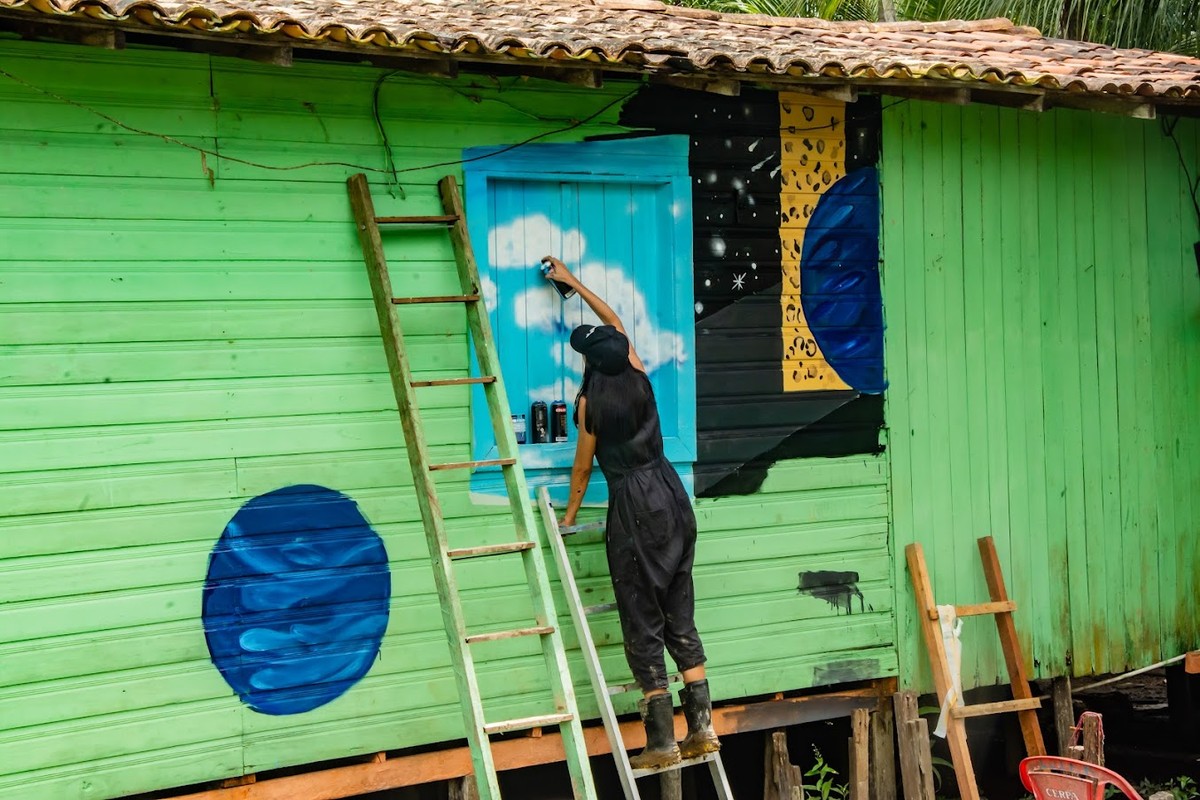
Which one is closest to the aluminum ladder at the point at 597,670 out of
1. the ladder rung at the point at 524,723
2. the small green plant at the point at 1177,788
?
the ladder rung at the point at 524,723

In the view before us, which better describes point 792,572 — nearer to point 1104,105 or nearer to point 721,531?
point 721,531

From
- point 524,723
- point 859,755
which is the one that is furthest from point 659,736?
point 859,755

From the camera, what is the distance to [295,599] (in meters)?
5.94

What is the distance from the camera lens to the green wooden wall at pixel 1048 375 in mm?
7418

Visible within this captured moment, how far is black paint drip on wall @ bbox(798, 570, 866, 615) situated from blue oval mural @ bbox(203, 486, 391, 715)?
2386mm

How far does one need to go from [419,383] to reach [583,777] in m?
1.86

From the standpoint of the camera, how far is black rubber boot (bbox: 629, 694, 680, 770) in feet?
20.2

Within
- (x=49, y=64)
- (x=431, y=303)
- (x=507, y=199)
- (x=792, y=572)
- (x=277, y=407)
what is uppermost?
(x=49, y=64)

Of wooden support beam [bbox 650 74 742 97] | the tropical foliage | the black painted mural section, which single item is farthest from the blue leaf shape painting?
the tropical foliage

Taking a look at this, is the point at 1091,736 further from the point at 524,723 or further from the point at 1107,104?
the point at 1107,104

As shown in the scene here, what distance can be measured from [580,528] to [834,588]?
64.7 inches

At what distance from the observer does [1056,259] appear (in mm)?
7777

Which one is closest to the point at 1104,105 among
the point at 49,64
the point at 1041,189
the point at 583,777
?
the point at 1041,189

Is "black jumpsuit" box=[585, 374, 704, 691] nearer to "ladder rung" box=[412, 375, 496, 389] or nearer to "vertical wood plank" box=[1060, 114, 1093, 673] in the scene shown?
"ladder rung" box=[412, 375, 496, 389]
